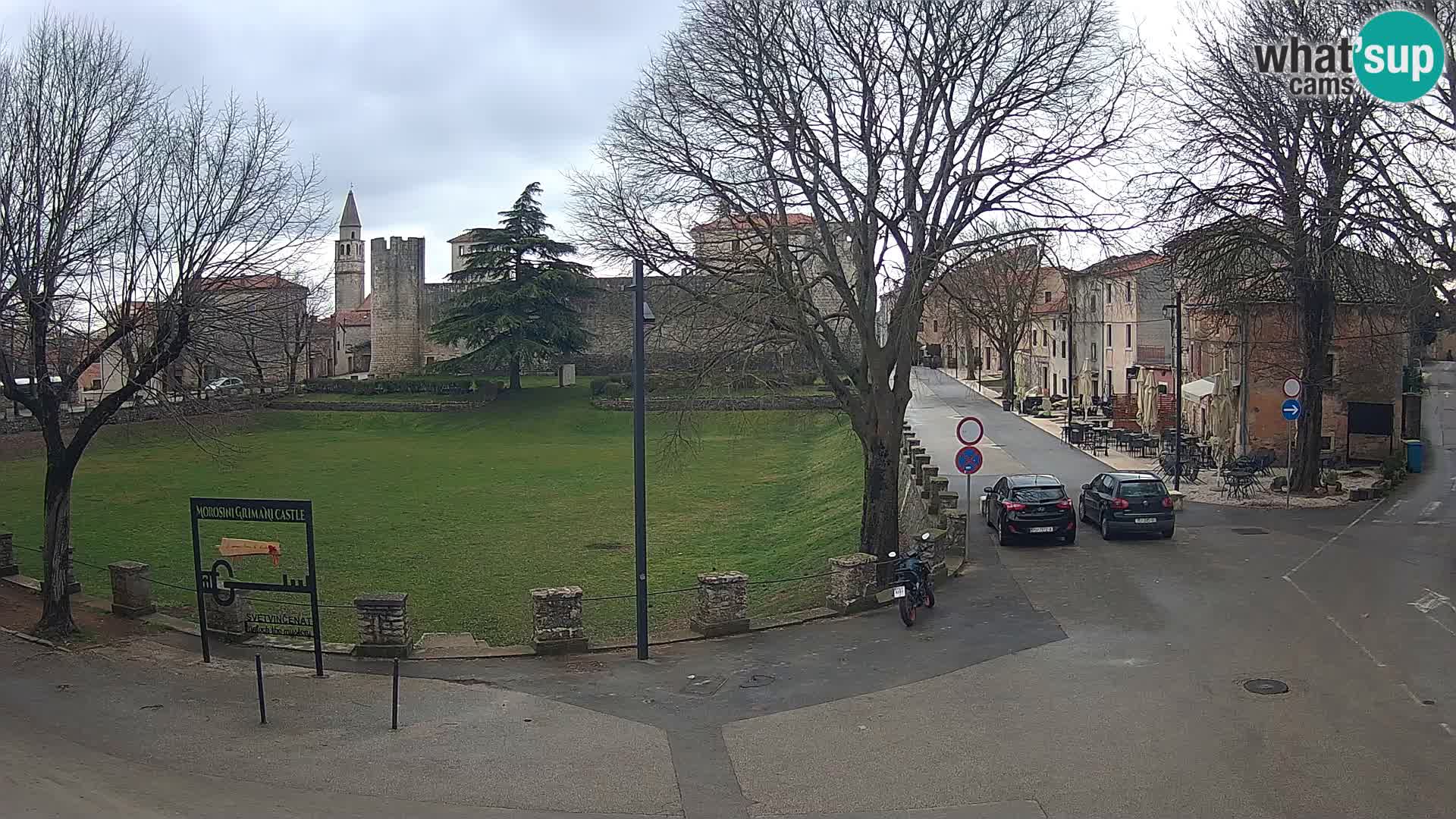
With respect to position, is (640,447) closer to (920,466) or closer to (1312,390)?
(920,466)

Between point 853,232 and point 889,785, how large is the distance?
1152cm

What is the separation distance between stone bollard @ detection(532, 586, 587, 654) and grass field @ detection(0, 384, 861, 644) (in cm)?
269

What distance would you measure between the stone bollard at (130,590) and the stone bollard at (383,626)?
14.1 ft

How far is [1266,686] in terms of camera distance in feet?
37.7

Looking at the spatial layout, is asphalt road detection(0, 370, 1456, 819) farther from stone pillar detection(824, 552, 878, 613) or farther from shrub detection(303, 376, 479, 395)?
shrub detection(303, 376, 479, 395)

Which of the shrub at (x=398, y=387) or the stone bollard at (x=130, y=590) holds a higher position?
the shrub at (x=398, y=387)

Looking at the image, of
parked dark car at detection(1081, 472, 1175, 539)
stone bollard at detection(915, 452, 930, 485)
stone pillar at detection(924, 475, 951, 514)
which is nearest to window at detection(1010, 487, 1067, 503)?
parked dark car at detection(1081, 472, 1175, 539)

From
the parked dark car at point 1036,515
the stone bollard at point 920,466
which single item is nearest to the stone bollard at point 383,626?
the parked dark car at point 1036,515

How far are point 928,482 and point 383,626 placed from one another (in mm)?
14886

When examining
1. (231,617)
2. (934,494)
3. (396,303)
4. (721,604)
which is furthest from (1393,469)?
(396,303)

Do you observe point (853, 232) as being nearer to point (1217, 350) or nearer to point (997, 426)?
point (1217, 350)

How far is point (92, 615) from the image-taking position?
16000 millimetres

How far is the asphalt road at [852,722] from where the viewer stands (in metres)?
8.88

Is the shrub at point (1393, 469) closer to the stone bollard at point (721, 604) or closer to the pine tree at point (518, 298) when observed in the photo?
the stone bollard at point (721, 604)
